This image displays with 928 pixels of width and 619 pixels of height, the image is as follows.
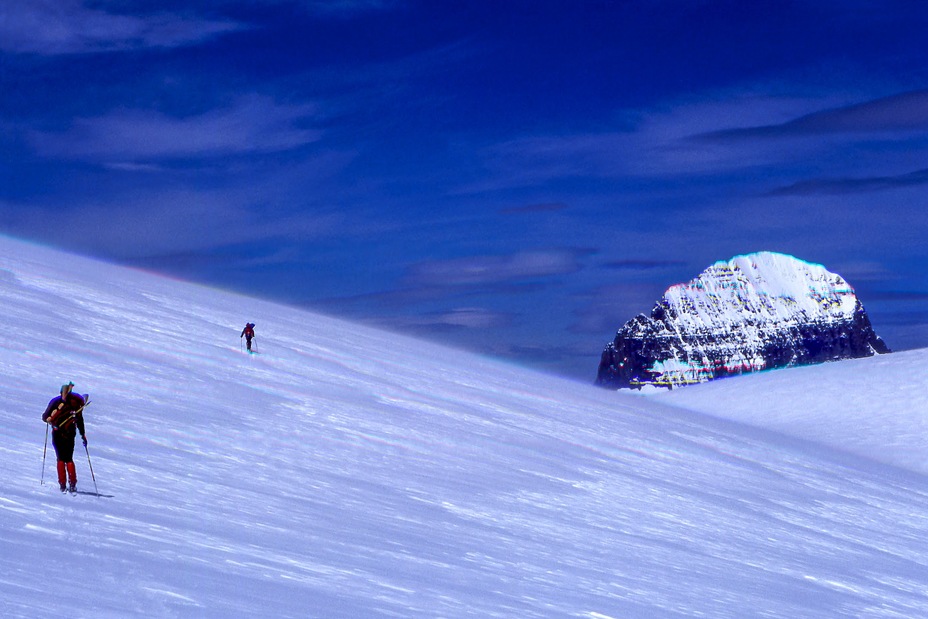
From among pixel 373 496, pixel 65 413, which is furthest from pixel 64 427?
pixel 373 496

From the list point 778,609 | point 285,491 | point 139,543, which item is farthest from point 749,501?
point 139,543

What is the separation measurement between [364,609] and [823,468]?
66.4 feet

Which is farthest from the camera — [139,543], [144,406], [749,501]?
[749,501]

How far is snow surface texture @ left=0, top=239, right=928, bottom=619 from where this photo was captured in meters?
7.65

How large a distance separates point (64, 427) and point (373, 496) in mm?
4145

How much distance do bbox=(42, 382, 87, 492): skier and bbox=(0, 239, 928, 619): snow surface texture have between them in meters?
0.27

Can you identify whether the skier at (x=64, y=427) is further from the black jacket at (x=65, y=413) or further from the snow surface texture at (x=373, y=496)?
the snow surface texture at (x=373, y=496)

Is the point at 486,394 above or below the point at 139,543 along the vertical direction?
above

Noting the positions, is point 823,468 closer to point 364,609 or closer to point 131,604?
point 364,609

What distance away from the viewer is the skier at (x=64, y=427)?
8.76 m

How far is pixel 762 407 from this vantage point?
41406 mm

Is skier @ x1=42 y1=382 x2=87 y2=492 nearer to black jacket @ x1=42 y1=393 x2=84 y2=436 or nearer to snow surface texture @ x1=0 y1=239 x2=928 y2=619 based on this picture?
black jacket @ x1=42 y1=393 x2=84 y2=436

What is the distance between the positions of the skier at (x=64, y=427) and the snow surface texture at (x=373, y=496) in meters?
0.27

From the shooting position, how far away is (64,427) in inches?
347
